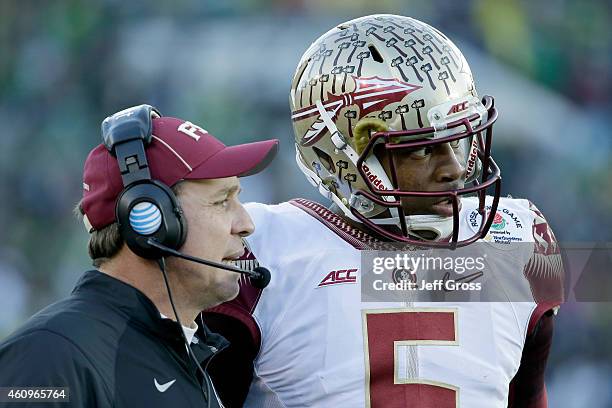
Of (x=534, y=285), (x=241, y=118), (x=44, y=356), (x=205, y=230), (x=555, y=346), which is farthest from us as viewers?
(x=241, y=118)

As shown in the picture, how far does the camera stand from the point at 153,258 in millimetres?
1837

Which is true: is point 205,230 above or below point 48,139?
above

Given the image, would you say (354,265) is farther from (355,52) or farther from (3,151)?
(3,151)

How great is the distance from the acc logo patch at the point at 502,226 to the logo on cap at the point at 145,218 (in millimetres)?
846

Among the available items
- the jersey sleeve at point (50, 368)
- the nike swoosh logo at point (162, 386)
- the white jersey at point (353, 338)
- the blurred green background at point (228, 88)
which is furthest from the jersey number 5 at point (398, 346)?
the blurred green background at point (228, 88)

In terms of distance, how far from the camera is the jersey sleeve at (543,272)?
7.73 ft

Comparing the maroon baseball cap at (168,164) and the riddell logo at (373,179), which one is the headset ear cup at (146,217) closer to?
the maroon baseball cap at (168,164)

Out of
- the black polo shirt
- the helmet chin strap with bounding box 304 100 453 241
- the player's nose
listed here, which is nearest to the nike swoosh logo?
the black polo shirt

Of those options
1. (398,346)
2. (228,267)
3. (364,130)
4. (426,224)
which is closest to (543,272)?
(426,224)

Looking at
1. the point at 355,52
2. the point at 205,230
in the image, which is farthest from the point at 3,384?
the point at 355,52

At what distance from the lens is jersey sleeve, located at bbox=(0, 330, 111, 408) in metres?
1.59

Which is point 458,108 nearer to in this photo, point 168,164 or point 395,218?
point 395,218

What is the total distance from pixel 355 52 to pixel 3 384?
110cm

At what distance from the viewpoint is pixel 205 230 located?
1.92 m
